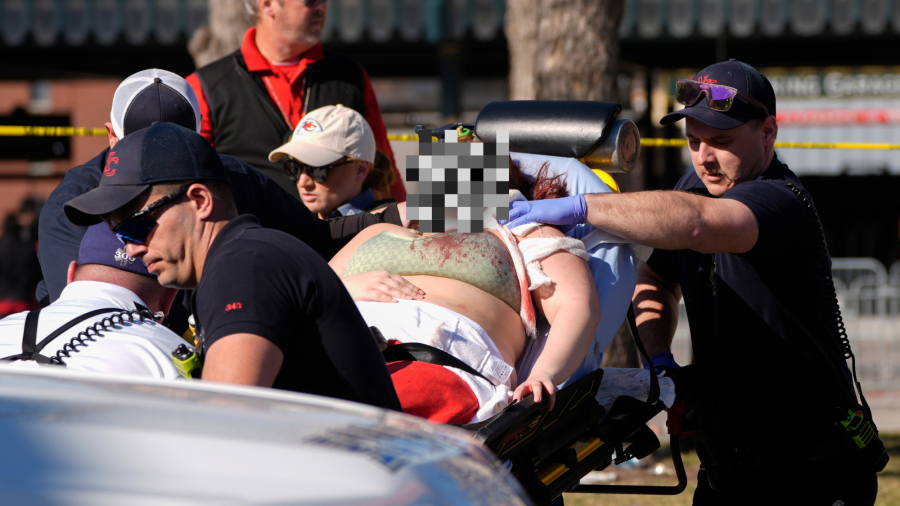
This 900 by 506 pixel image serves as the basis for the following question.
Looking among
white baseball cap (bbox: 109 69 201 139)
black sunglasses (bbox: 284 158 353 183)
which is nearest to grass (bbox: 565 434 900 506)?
black sunglasses (bbox: 284 158 353 183)

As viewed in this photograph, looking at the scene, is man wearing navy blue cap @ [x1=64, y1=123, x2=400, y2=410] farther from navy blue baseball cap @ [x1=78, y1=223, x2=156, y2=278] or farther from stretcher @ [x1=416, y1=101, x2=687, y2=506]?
stretcher @ [x1=416, y1=101, x2=687, y2=506]

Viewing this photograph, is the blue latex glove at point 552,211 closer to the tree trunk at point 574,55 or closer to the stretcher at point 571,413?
the stretcher at point 571,413

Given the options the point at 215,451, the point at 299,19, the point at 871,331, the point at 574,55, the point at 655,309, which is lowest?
the point at 871,331

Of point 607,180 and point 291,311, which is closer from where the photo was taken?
point 291,311

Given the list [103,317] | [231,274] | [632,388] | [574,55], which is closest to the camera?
[231,274]

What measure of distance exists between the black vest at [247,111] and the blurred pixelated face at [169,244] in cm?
203

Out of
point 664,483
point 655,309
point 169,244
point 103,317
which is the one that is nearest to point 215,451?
point 169,244

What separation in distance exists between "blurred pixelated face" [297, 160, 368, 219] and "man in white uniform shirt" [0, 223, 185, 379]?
4.46ft

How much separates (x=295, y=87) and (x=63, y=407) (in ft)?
9.93

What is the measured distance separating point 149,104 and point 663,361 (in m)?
→ 1.89

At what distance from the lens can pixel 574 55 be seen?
5.70 m

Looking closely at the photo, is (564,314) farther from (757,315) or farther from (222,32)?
(222,32)

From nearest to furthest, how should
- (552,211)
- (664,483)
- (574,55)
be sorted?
(552,211)
(664,483)
(574,55)

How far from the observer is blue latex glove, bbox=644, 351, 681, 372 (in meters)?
3.19
